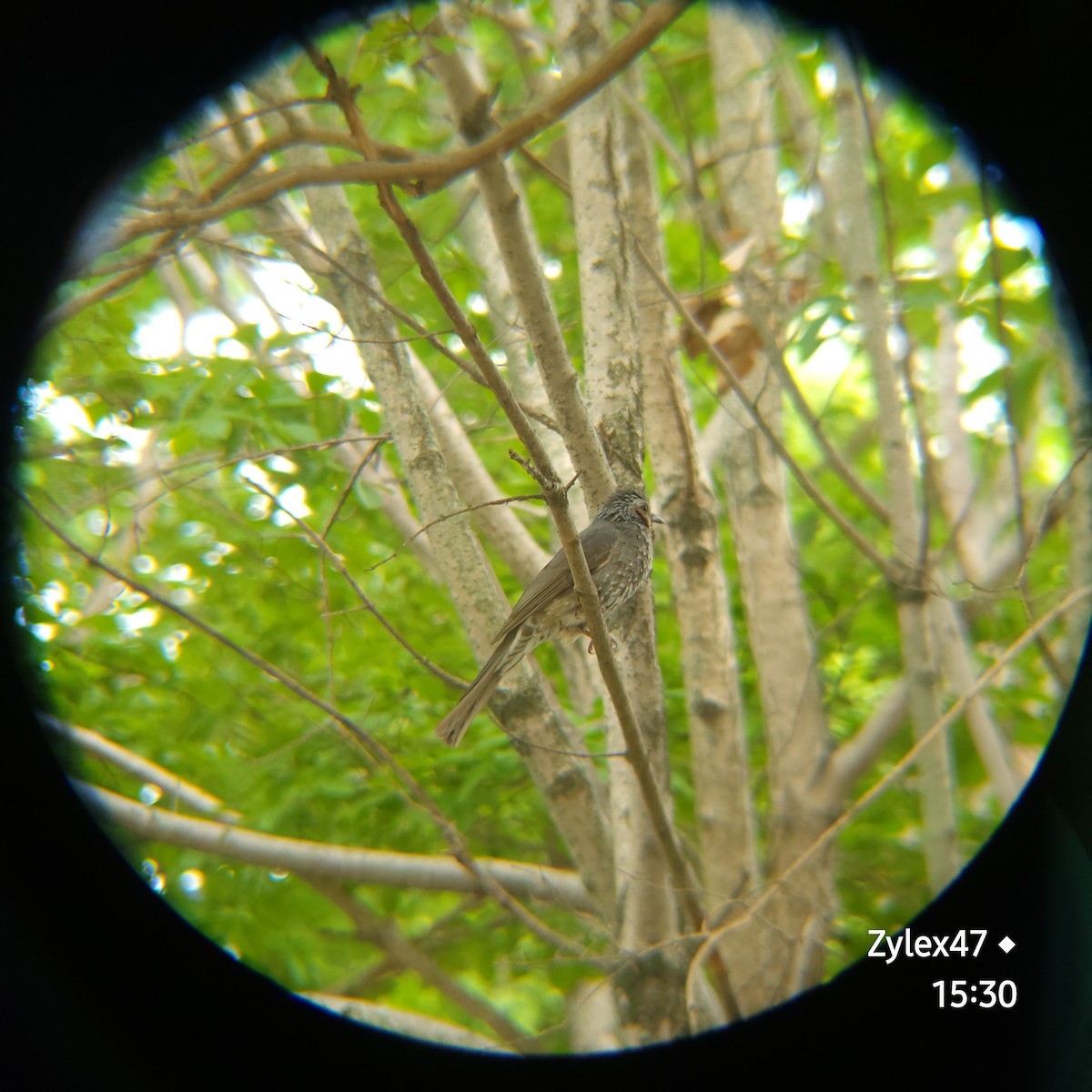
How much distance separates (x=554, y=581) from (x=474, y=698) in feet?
1.71

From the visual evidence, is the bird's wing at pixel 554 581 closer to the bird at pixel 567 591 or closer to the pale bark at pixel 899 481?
the bird at pixel 567 591

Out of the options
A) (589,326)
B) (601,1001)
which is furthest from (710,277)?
(601,1001)

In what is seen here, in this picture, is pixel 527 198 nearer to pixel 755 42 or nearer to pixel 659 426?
pixel 755 42

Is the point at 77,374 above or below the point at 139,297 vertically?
below

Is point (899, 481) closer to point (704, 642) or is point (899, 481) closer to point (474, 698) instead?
point (704, 642)

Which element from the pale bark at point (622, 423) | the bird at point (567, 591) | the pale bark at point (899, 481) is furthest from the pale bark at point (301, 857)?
the pale bark at point (899, 481)

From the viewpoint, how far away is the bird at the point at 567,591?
3.31 m

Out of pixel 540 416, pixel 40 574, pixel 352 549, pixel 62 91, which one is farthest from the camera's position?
pixel 352 549

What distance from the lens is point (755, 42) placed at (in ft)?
16.1

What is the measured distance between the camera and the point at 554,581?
3.43 metres

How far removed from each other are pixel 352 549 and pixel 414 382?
4.59ft

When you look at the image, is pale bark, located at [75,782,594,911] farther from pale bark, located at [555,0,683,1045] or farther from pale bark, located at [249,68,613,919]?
pale bark, located at [555,0,683,1045]

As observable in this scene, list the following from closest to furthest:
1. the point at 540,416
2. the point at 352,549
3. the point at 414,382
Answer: the point at 540,416
the point at 414,382
the point at 352,549

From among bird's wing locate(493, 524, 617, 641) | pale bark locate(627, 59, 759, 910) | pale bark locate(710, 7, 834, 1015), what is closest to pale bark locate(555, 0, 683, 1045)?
bird's wing locate(493, 524, 617, 641)
